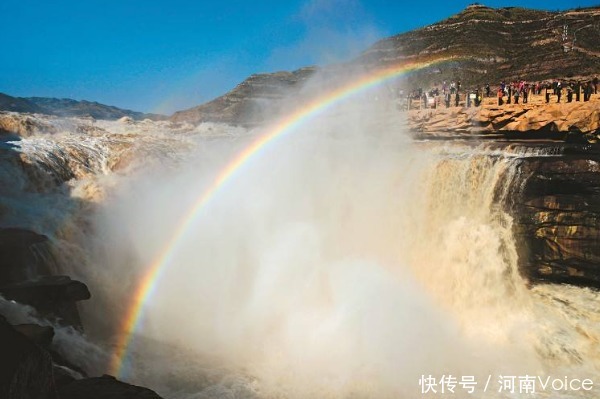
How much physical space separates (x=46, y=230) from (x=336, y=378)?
7.57 m

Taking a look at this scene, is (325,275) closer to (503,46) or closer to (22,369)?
(22,369)

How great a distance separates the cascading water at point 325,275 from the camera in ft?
32.4

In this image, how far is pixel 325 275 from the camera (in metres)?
13.6

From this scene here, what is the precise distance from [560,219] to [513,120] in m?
9.26

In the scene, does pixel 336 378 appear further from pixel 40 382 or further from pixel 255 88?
pixel 255 88

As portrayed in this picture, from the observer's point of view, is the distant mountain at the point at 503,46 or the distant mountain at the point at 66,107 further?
the distant mountain at the point at 66,107

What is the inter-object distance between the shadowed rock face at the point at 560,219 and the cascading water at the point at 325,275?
1.19ft

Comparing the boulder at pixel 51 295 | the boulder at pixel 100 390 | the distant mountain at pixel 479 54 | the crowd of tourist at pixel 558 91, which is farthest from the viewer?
the distant mountain at pixel 479 54

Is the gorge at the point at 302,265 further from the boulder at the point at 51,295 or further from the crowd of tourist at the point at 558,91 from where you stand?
the crowd of tourist at the point at 558,91

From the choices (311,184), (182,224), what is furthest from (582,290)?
(182,224)

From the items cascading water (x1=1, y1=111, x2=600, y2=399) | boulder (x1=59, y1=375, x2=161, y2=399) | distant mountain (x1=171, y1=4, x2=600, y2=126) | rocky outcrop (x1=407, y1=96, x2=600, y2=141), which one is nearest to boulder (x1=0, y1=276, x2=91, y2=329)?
cascading water (x1=1, y1=111, x2=600, y2=399)

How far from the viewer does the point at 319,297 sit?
12.8 metres

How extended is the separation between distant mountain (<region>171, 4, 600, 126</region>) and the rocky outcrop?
896cm

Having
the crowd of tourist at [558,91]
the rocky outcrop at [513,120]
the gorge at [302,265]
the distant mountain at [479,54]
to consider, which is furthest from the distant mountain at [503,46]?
the gorge at [302,265]
